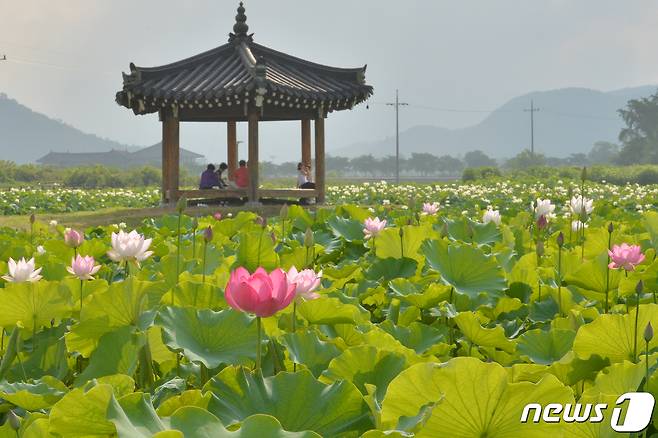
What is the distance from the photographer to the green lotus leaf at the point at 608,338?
1224 mm

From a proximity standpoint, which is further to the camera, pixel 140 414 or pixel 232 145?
pixel 232 145

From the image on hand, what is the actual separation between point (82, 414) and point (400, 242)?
149cm

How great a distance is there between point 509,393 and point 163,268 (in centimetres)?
131

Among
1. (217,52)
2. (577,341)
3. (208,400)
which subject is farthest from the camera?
(217,52)

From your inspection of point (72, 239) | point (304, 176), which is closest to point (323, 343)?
point (72, 239)

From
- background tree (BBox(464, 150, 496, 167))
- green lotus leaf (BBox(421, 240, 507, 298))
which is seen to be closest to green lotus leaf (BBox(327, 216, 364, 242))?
green lotus leaf (BBox(421, 240, 507, 298))

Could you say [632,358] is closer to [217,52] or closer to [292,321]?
[292,321]

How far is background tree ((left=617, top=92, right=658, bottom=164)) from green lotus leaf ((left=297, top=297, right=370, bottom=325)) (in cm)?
7028

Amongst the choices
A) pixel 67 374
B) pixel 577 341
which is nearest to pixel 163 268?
pixel 67 374

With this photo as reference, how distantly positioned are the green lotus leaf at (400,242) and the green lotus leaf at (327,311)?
2.64 feet

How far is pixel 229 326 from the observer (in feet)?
4.15

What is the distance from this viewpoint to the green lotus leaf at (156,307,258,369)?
4.10 ft

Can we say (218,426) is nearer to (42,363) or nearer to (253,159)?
(42,363)

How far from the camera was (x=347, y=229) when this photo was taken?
2814 mm
